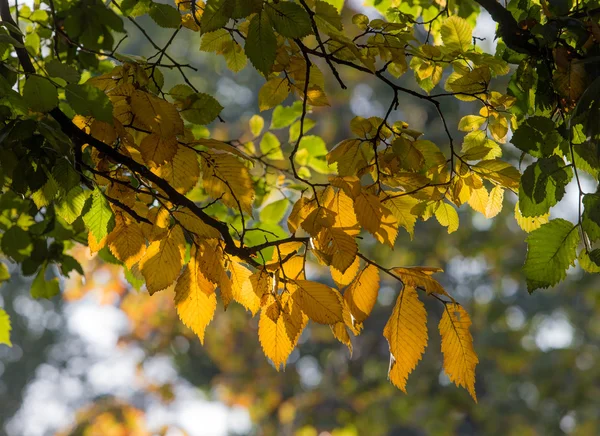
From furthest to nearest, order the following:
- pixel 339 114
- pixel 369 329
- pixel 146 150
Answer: pixel 339 114 < pixel 369 329 < pixel 146 150

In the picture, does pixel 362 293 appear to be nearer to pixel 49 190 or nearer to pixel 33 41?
pixel 49 190

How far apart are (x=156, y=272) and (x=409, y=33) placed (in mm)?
572

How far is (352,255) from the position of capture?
3.02ft

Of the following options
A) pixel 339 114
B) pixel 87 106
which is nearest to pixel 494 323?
pixel 339 114

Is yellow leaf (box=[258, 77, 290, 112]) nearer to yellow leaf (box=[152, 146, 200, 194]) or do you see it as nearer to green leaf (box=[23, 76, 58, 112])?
yellow leaf (box=[152, 146, 200, 194])

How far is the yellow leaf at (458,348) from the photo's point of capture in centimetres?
95

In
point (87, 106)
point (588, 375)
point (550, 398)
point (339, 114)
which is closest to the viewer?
point (87, 106)

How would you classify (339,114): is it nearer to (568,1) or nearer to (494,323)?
(494,323)

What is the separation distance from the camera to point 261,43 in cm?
93

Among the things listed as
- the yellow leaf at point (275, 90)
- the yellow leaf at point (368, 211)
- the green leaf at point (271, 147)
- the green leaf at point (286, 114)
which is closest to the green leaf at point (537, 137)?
the yellow leaf at point (368, 211)

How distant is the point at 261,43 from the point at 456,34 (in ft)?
1.29

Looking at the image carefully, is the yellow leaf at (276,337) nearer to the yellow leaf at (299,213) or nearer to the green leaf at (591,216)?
the yellow leaf at (299,213)

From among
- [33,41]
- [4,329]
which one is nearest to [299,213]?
[4,329]

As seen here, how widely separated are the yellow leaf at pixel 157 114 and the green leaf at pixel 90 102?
7cm
